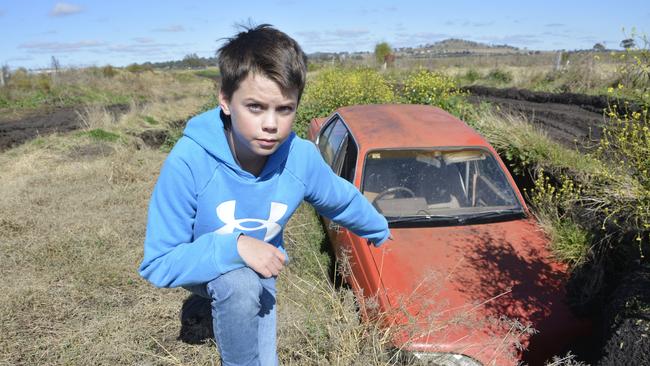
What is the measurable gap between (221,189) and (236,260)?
1.11 feet

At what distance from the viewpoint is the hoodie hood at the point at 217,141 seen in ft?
5.49

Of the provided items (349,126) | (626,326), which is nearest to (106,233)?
(349,126)

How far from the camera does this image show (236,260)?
1.46 m

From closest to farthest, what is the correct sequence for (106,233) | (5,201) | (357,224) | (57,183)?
1. (357,224)
2. (106,233)
3. (5,201)
4. (57,183)

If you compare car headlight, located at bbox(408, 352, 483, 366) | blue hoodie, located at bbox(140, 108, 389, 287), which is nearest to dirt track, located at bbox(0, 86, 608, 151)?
car headlight, located at bbox(408, 352, 483, 366)

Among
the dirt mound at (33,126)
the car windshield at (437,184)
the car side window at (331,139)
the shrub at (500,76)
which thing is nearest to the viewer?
the car windshield at (437,184)

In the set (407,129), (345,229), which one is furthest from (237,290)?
(407,129)

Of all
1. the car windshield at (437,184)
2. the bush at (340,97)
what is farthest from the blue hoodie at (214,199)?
the bush at (340,97)

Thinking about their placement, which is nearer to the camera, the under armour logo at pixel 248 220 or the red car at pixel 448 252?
the under armour logo at pixel 248 220

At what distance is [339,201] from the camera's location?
205 centimetres

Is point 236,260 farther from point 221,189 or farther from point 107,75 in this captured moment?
point 107,75

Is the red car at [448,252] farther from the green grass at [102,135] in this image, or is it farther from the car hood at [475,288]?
the green grass at [102,135]

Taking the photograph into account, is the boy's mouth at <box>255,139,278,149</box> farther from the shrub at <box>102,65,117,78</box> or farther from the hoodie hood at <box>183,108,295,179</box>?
the shrub at <box>102,65,117,78</box>

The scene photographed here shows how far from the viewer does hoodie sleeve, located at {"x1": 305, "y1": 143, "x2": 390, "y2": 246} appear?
6.50 feet
